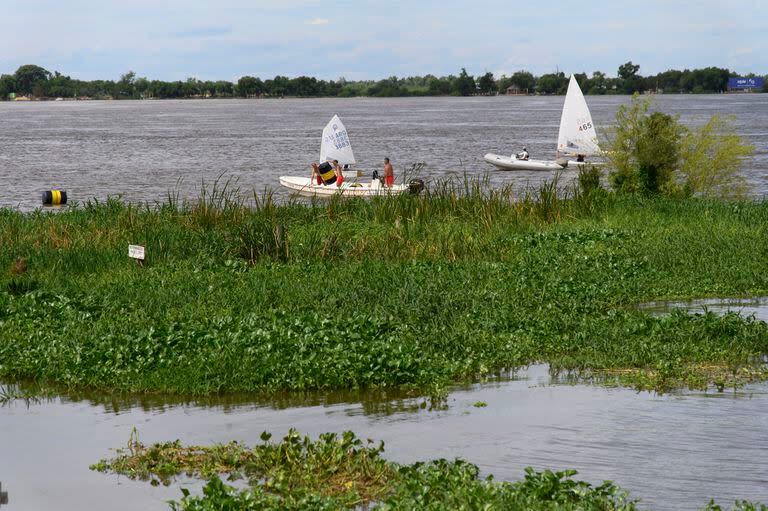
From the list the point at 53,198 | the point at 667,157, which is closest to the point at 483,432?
the point at 667,157

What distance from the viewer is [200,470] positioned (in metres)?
9.38

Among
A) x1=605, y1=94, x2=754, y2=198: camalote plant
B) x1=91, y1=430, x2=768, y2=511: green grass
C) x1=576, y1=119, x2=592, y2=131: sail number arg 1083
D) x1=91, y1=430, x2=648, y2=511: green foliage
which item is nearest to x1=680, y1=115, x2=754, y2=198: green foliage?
x1=605, y1=94, x2=754, y2=198: camalote plant

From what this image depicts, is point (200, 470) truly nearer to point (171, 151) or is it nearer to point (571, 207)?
point (571, 207)

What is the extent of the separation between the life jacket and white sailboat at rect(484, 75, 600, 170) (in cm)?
1999

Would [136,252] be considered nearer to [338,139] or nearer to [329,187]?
[329,187]

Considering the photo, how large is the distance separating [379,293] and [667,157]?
15.8 m

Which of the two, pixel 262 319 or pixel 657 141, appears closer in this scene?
pixel 262 319

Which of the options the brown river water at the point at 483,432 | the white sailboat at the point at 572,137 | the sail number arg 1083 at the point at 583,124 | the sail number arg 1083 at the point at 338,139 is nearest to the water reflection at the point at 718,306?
the brown river water at the point at 483,432

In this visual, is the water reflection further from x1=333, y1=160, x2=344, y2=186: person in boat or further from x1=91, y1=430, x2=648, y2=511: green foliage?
x1=333, y1=160, x2=344, y2=186: person in boat

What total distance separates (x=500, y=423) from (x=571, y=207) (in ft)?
46.3

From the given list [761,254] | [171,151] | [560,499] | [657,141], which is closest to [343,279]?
[761,254]

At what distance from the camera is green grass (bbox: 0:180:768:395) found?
12531 mm

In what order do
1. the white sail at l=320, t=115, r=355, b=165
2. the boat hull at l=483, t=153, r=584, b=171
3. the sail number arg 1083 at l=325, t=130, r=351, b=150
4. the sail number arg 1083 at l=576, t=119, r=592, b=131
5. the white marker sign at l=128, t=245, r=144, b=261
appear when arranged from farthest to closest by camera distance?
the boat hull at l=483, t=153, r=584, b=171 < the sail number arg 1083 at l=576, t=119, r=592, b=131 < the sail number arg 1083 at l=325, t=130, r=351, b=150 < the white sail at l=320, t=115, r=355, b=165 < the white marker sign at l=128, t=245, r=144, b=261

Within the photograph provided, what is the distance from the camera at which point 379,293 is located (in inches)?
625
